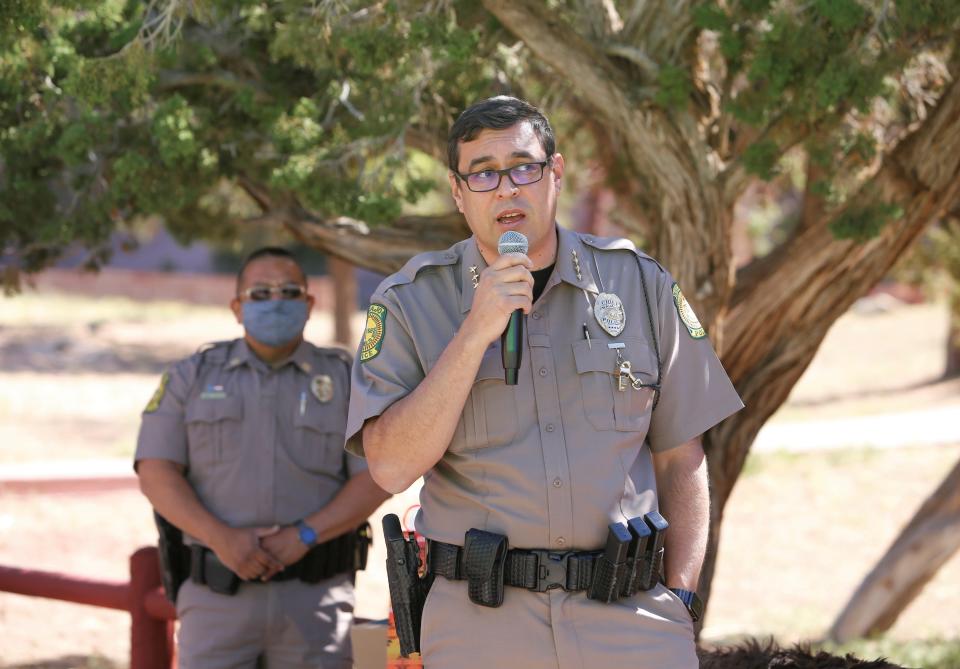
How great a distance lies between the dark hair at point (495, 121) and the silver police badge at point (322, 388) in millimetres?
1917

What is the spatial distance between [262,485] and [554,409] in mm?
1954

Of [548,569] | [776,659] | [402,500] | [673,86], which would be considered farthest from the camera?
[402,500]

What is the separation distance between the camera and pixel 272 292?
4.69 meters

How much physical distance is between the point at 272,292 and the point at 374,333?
71.5 inches

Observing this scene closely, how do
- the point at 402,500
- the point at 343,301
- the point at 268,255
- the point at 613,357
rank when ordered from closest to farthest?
the point at 613,357 → the point at 268,255 → the point at 402,500 → the point at 343,301

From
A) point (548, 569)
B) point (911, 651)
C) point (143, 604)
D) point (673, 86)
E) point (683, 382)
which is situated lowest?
point (911, 651)

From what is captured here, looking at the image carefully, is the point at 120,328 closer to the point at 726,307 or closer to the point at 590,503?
the point at 726,307

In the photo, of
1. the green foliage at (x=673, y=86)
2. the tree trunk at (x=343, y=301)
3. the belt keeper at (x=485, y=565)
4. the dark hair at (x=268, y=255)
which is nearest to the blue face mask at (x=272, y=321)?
the dark hair at (x=268, y=255)

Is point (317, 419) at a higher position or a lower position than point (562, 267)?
lower

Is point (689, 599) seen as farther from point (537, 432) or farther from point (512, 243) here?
point (512, 243)

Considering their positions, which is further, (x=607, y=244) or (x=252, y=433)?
(x=252, y=433)

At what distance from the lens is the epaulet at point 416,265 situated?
3.01 metres

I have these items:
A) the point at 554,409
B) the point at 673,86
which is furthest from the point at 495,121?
the point at 673,86

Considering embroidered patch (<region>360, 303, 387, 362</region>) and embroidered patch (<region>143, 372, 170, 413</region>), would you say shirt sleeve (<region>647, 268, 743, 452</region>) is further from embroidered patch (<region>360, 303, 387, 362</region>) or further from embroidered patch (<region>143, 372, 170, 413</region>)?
embroidered patch (<region>143, 372, 170, 413</region>)
